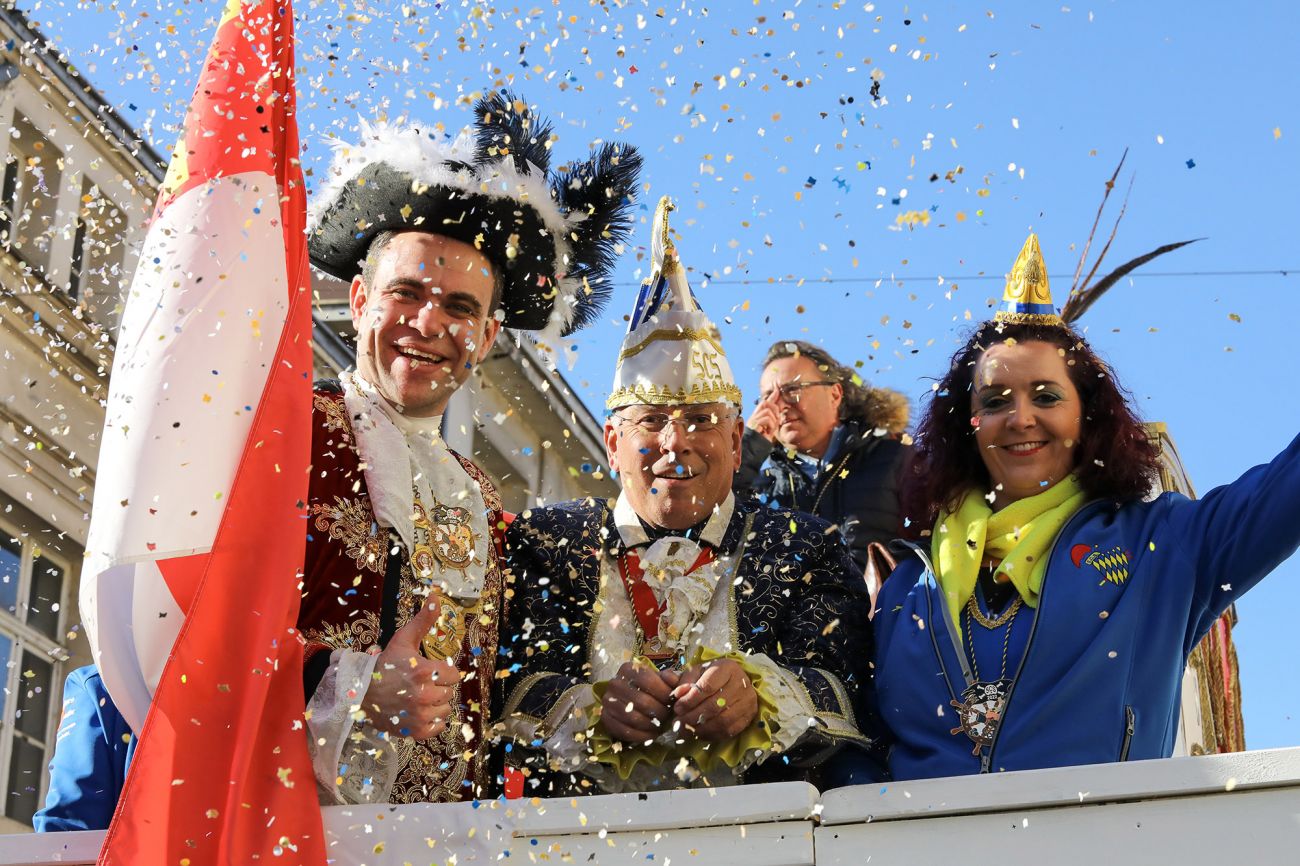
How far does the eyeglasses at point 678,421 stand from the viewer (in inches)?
183

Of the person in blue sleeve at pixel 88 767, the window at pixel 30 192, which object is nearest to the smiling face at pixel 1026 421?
the person in blue sleeve at pixel 88 767

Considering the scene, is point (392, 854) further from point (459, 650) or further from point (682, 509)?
point (682, 509)

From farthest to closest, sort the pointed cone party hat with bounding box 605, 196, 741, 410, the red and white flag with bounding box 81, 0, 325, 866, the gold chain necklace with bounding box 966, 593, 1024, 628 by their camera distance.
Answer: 1. the pointed cone party hat with bounding box 605, 196, 741, 410
2. the gold chain necklace with bounding box 966, 593, 1024, 628
3. the red and white flag with bounding box 81, 0, 325, 866

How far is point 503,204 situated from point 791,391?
1.90 m

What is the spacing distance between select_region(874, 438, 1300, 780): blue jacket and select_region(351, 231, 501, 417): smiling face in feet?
4.40

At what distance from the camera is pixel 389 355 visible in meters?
4.77

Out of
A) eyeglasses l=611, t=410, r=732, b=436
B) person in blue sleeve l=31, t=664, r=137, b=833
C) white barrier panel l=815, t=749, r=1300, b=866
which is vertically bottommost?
white barrier panel l=815, t=749, r=1300, b=866

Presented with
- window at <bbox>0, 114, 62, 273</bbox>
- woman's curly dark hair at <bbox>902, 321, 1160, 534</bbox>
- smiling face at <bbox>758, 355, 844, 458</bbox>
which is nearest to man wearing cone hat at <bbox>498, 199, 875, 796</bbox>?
woman's curly dark hair at <bbox>902, 321, 1160, 534</bbox>

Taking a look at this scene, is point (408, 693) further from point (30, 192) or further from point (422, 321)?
point (30, 192)

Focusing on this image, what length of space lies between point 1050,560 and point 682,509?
909 mm

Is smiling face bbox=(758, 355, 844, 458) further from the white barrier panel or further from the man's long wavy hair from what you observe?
the white barrier panel

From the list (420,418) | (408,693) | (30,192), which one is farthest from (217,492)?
(30,192)

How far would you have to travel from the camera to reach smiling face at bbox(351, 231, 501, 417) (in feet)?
15.6

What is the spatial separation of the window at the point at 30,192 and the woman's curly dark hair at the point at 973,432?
30.2ft
